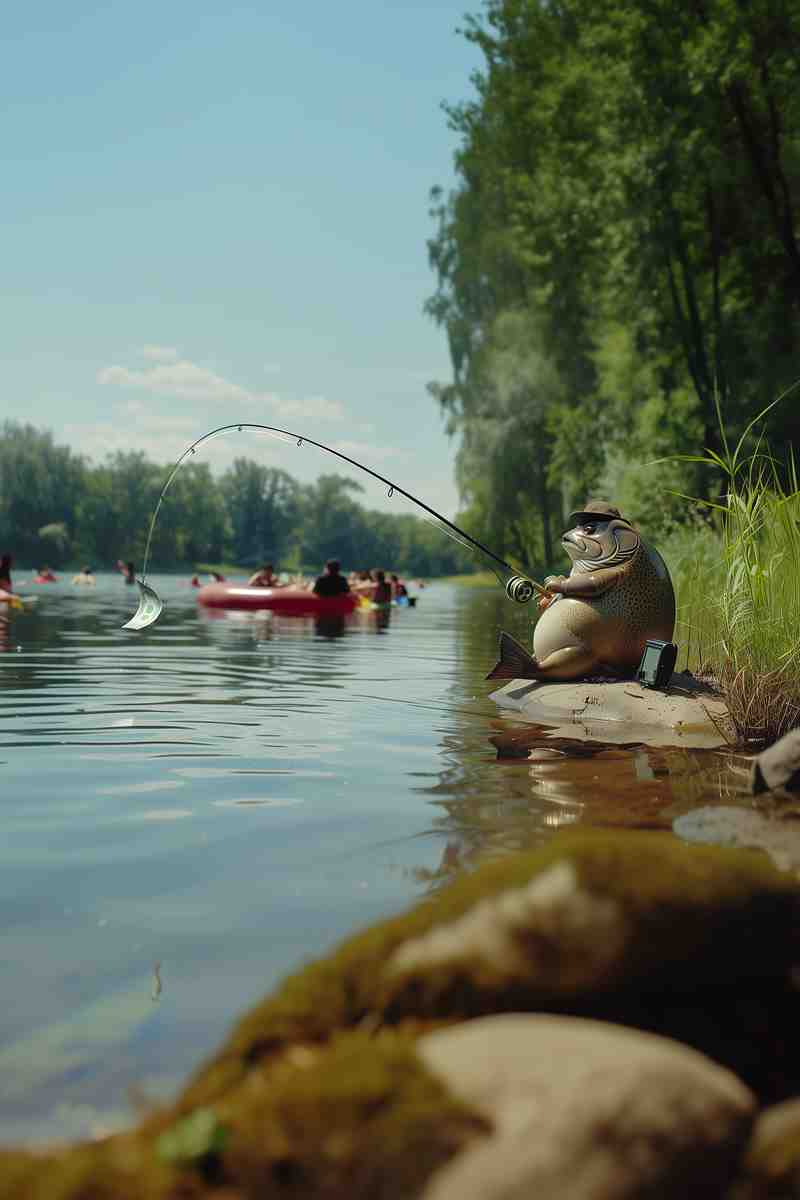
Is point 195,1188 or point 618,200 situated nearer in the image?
point 195,1188

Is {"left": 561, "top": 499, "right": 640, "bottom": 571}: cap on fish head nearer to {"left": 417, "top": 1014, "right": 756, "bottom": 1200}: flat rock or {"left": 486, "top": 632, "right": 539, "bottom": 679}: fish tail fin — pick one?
{"left": 486, "top": 632, "right": 539, "bottom": 679}: fish tail fin

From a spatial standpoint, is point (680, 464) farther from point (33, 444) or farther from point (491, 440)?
point (33, 444)

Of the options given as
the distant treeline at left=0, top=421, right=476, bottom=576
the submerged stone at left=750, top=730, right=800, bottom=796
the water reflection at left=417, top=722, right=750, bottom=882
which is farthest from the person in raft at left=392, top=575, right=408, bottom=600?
the distant treeline at left=0, top=421, right=476, bottom=576

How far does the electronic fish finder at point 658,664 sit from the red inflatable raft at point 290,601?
1806 centimetres

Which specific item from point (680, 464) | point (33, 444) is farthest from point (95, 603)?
point (33, 444)

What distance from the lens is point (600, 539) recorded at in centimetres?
941

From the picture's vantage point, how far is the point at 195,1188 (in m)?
1.94

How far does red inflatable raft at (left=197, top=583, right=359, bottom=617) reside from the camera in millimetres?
26406

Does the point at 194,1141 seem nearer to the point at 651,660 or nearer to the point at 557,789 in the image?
the point at 557,789

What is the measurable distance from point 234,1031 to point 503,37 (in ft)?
113

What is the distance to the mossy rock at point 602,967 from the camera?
2465mm

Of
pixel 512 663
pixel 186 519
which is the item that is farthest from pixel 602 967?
pixel 186 519

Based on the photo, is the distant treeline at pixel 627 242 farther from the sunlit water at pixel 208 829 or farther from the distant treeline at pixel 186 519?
the distant treeline at pixel 186 519

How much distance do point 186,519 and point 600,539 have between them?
104895 millimetres
